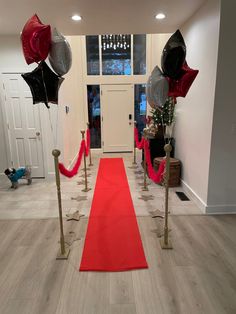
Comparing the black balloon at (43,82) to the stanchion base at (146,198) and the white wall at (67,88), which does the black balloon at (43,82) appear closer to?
the white wall at (67,88)

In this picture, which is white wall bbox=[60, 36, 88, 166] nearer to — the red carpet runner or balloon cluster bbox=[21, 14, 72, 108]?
the red carpet runner

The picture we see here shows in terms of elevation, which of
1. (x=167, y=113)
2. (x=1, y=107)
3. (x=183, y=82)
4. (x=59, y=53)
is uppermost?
(x=59, y=53)

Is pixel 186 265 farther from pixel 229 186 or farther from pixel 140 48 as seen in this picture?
pixel 140 48

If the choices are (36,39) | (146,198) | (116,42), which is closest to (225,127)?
(146,198)

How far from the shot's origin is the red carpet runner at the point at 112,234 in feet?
7.80

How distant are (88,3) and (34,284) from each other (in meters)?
3.31

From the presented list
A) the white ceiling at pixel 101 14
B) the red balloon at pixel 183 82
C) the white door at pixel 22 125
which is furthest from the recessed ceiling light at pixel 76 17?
the red balloon at pixel 183 82

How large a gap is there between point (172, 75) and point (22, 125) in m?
3.39

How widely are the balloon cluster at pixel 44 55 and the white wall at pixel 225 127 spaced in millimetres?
1899

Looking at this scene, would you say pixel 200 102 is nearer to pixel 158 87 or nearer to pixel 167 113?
pixel 158 87

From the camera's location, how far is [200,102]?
11.4ft

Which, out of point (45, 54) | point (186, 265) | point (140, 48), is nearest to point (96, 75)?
point (140, 48)

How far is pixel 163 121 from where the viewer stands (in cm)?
499

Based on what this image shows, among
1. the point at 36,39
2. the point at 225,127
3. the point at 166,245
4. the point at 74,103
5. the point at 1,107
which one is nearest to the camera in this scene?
the point at 36,39
